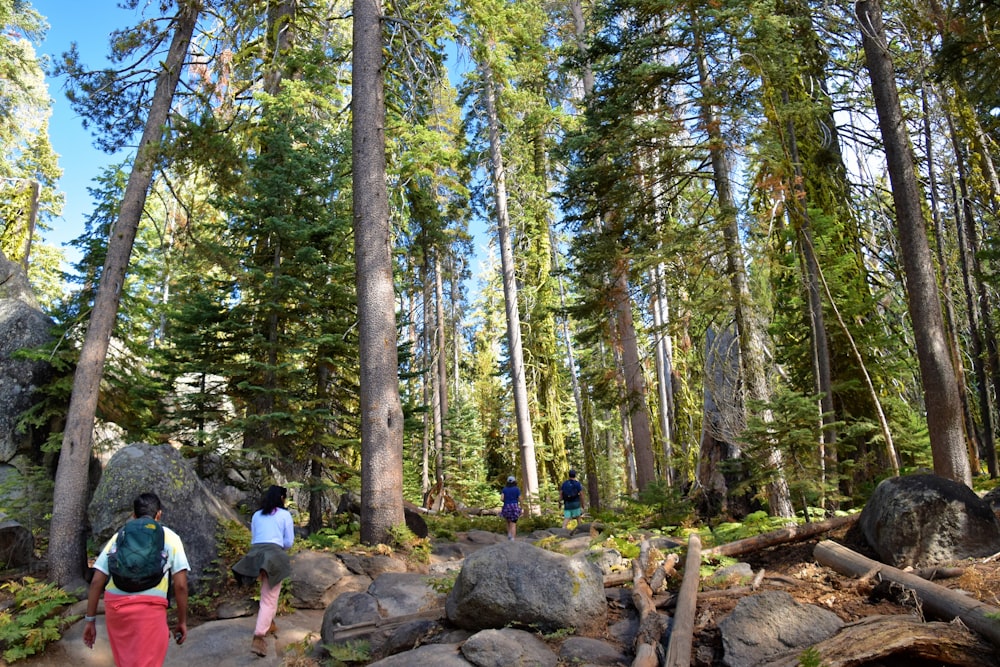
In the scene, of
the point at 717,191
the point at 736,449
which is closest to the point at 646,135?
the point at 717,191

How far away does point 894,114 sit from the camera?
8.84 meters

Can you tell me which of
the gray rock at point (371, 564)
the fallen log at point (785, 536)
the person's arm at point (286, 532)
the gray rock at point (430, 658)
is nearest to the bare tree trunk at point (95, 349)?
the gray rock at point (371, 564)

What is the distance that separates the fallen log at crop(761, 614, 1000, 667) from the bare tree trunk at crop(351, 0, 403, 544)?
700 centimetres

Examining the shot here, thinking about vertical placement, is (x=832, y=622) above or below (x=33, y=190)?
below

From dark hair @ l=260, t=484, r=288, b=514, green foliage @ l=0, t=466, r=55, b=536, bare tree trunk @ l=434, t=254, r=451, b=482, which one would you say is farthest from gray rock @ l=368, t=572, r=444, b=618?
bare tree trunk @ l=434, t=254, r=451, b=482

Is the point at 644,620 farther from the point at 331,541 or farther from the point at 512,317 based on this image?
the point at 512,317

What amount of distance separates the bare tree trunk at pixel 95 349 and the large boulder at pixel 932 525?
10.7 m

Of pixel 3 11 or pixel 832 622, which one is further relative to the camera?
pixel 3 11

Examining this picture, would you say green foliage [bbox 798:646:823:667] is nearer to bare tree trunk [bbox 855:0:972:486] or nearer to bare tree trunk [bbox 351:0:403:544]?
bare tree trunk [bbox 855:0:972:486]

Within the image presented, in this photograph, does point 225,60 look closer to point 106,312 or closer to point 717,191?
point 106,312

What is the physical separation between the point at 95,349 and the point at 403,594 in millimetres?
6572

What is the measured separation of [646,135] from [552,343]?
11.5 m

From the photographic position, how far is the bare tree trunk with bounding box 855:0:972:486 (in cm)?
803

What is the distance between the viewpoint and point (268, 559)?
7160 millimetres
